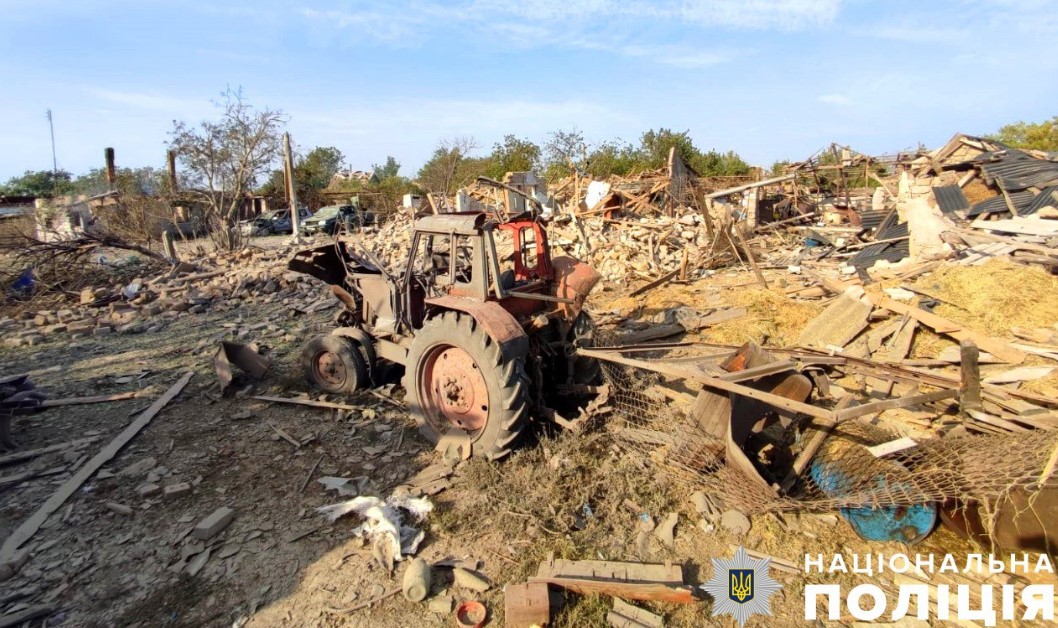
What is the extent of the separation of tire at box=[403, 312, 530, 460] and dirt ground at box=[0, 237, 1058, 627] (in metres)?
0.25

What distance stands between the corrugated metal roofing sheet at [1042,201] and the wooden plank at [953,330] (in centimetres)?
652

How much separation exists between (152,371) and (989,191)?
17007 mm

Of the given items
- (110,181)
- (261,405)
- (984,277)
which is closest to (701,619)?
(261,405)

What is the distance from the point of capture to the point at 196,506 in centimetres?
401

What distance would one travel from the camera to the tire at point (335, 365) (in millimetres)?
5750

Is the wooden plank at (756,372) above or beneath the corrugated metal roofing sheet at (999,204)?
beneath

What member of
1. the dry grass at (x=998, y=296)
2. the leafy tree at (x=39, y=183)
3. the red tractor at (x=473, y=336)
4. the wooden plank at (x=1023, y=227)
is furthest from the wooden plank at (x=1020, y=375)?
the leafy tree at (x=39, y=183)

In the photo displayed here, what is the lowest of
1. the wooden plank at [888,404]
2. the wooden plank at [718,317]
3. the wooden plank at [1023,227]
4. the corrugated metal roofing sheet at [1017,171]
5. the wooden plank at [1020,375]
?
the wooden plank at [1020,375]

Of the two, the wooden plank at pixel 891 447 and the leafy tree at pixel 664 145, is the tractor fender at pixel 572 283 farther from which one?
the leafy tree at pixel 664 145

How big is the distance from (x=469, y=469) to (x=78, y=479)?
314 centimetres

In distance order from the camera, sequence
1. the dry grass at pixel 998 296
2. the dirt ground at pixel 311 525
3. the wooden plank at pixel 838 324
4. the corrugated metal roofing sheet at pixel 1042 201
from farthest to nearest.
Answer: the corrugated metal roofing sheet at pixel 1042 201, the wooden plank at pixel 838 324, the dry grass at pixel 998 296, the dirt ground at pixel 311 525

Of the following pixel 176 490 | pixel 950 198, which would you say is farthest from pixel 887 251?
pixel 176 490

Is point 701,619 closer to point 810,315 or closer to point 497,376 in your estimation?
point 497,376

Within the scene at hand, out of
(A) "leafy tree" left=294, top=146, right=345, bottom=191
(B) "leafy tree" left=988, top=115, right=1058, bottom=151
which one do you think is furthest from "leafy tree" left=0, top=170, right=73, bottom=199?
(B) "leafy tree" left=988, top=115, right=1058, bottom=151
